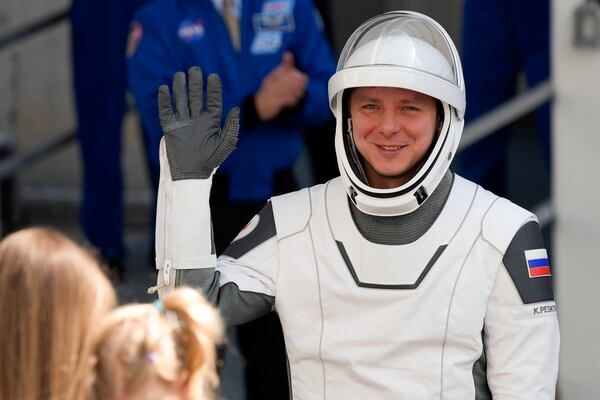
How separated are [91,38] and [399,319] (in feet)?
9.17

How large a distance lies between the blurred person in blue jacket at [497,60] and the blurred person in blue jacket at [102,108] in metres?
1.25

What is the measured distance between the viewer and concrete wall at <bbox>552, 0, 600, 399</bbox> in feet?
15.3

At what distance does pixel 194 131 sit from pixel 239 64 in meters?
1.33

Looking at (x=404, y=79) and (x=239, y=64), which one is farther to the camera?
(x=239, y=64)

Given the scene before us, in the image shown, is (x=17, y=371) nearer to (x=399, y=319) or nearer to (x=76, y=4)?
(x=399, y=319)

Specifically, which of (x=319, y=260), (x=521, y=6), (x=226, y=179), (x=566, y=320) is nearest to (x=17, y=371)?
(x=319, y=260)

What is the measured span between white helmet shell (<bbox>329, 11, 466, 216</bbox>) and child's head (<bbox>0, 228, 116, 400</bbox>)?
88cm

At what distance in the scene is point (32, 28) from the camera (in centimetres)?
548

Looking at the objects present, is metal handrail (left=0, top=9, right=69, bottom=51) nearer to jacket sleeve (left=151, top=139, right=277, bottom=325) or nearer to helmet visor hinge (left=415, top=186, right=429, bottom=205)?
jacket sleeve (left=151, top=139, right=277, bottom=325)

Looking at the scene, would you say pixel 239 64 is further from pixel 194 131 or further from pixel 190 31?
pixel 194 131

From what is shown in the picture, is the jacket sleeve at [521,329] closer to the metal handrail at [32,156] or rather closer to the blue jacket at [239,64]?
the blue jacket at [239,64]

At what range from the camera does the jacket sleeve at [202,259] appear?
2.80m

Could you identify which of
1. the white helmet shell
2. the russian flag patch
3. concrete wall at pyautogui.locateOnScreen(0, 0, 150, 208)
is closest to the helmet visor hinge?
the white helmet shell

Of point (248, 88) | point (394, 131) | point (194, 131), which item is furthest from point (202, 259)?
point (248, 88)
